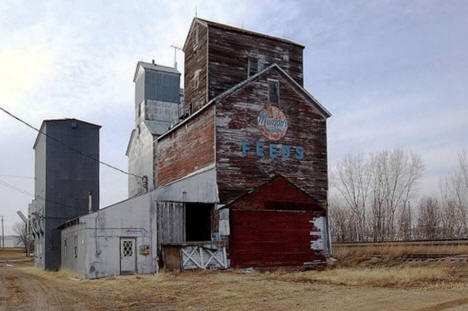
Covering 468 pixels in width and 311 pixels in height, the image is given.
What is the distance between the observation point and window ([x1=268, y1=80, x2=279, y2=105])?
2959 cm

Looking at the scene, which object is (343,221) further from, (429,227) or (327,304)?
(327,304)

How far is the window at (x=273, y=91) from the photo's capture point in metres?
29.6

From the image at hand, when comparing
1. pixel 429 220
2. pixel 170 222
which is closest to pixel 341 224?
pixel 429 220

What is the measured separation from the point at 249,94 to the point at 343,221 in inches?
1398

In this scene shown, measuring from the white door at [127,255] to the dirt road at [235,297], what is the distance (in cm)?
516

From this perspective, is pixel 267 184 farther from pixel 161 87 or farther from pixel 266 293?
pixel 161 87

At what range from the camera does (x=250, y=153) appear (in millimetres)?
28312

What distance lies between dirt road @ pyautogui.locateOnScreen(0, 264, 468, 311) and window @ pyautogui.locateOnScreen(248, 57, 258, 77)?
14261 mm

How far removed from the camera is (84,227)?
25.5 m

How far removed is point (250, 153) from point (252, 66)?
579 cm

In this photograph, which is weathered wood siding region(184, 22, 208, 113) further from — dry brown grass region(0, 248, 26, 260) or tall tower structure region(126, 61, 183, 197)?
dry brown grass region(0, 248, 26, 260)

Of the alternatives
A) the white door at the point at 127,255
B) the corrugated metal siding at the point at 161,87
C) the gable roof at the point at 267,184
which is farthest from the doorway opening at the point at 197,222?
the corrugated metal siding at the point at 161,87

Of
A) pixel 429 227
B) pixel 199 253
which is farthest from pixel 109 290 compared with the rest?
pixel 429 227

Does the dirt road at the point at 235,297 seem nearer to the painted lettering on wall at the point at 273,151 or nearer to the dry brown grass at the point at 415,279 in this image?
the dry brown grass at the point at 415,279
